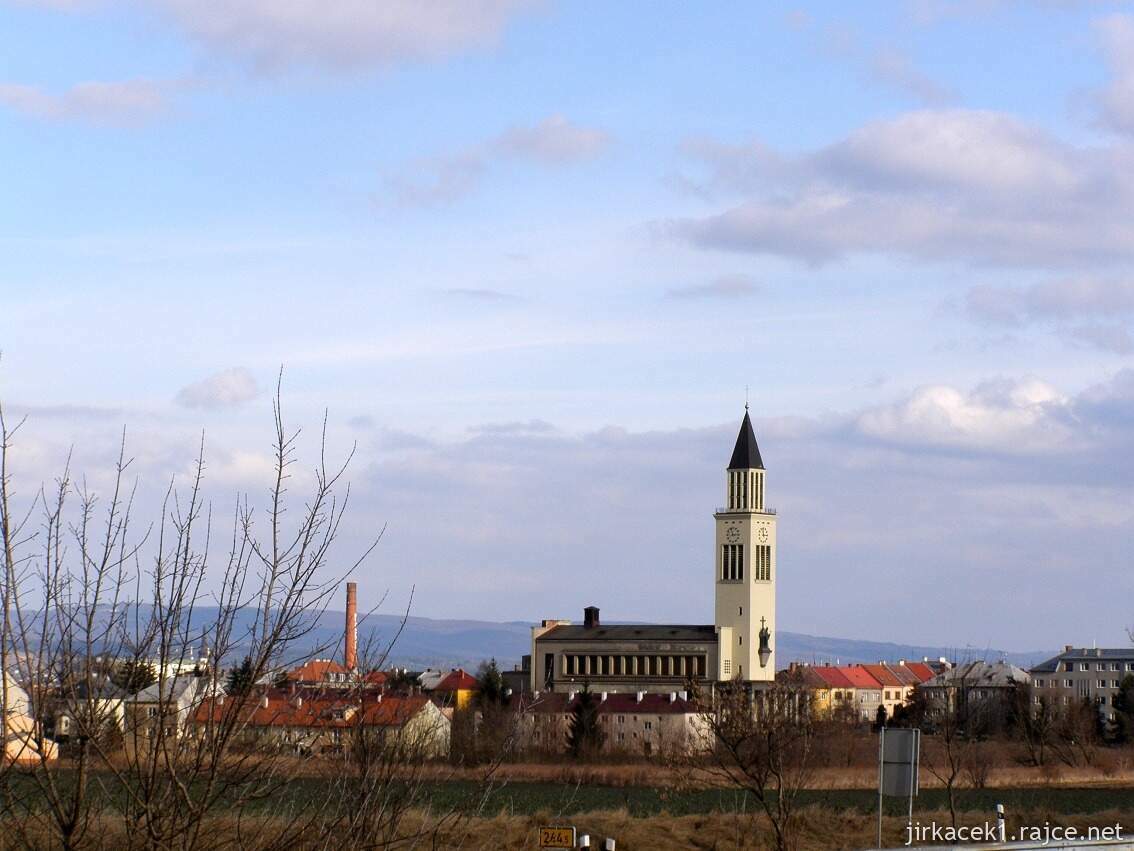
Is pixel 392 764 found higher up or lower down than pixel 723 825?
higher up

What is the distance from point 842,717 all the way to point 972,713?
26.1m

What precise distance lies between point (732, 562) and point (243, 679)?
148m

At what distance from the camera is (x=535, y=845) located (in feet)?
111

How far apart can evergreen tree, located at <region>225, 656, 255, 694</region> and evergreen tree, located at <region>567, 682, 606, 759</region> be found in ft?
288

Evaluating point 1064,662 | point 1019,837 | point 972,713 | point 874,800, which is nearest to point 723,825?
point 1019,837

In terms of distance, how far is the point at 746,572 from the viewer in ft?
512

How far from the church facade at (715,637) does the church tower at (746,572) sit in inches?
3.5

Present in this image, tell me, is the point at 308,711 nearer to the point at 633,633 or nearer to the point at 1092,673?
the point at 633,633

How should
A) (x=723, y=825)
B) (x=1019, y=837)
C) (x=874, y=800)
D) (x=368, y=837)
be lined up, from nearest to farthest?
(x=368, y=837)
(x=1019, y=837)
(x=723, y=825)
(x=874, y=800)

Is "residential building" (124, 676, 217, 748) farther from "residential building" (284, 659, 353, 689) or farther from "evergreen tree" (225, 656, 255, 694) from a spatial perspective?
"residential building" (284, 659, 353, 689)

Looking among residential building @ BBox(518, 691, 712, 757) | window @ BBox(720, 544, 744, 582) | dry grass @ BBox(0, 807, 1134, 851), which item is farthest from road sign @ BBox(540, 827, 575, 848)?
window @ BBox(720, 544, 744, 582)

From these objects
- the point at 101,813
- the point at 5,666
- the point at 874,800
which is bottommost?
the point at 874,800

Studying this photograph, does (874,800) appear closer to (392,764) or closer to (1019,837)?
(1019,837)

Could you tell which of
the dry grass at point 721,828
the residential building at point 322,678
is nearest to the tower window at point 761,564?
the dry grass at point 721,828
